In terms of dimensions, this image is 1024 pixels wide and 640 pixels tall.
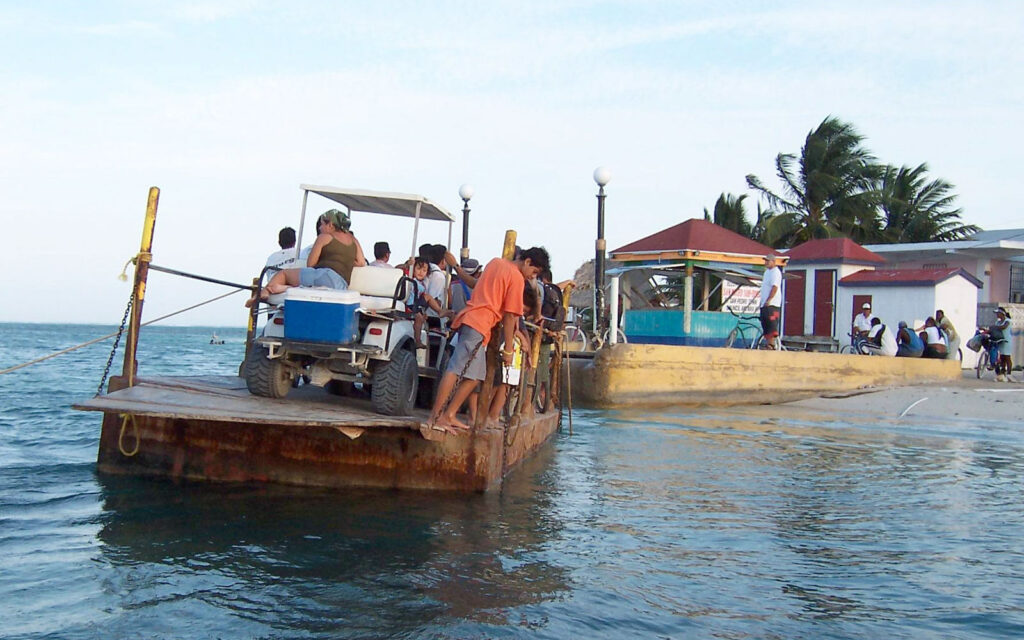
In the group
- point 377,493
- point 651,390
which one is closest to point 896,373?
point 651,390

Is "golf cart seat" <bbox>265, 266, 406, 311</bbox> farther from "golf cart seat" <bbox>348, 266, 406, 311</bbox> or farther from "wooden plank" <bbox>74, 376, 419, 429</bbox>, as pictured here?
"wooden plank" <bbox>74, 376, 419, 429</bbox>

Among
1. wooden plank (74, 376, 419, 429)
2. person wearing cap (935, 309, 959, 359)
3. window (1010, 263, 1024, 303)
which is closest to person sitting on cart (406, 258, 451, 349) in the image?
wooden plank (74, 376, 419, 429)

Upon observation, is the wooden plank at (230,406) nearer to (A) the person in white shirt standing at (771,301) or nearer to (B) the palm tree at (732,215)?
(A) the person in white shirt standing at (771,301)

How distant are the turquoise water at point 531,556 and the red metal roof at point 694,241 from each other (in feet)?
37.7

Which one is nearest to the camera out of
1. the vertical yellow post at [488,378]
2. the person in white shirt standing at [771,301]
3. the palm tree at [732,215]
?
the vertical yellow post at [488,378]

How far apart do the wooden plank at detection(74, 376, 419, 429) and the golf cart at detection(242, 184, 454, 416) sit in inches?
8.5

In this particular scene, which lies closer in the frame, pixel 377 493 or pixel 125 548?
pixel 125 548

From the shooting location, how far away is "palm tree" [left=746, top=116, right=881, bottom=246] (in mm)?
38562

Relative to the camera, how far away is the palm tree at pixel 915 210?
40188 mm

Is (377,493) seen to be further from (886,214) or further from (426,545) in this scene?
(886,214)

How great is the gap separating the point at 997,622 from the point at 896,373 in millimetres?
15829

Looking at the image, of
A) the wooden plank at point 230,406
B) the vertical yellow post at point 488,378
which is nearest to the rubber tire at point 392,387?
the wooden plank at point 230,406

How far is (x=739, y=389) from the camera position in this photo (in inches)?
749

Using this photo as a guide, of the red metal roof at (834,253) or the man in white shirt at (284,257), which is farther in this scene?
the red metal roof at (834,253)
